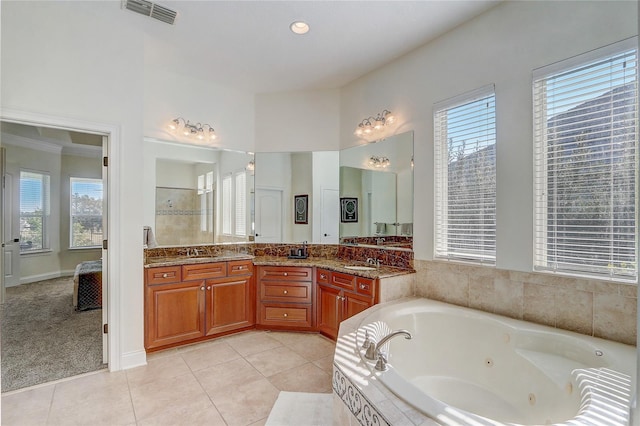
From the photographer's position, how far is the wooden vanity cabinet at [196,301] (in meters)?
2.88

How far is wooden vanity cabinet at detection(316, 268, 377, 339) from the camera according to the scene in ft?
9.20

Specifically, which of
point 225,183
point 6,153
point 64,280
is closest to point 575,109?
point 225,183

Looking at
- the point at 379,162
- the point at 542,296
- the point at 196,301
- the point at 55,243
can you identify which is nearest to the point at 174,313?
the point at 196,301

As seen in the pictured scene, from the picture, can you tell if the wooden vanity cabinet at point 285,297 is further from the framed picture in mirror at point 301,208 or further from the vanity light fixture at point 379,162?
the vanity light fixture at point 379,162

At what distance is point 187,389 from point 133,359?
2.36 feet

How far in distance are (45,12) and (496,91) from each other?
352cm

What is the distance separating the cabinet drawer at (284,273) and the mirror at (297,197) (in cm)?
61

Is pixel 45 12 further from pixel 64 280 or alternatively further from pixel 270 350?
pixel 270 350

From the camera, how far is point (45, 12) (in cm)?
233

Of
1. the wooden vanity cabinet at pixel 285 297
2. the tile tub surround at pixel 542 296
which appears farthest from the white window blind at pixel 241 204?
the tile tub surround at pixel 542 296

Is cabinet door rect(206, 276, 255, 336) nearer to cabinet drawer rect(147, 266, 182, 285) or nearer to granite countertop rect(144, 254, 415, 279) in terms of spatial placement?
granite countertop rect(144, 254, 415, 279)

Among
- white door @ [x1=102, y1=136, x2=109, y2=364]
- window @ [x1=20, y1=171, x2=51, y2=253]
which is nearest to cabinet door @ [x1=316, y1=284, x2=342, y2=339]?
white door @ [x1=102, y1=136, x2=109, y2=364]

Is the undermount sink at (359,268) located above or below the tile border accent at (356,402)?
above

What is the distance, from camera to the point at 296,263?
344 cm
